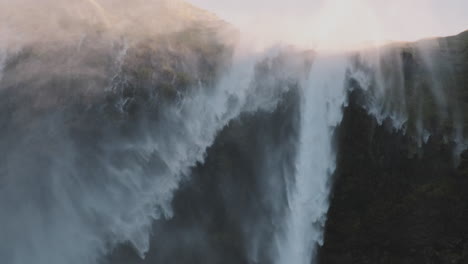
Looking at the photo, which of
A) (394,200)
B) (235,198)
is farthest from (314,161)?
(235,198)

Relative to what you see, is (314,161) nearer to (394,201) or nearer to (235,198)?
(394,201)

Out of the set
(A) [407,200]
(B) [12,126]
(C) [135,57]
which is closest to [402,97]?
(A) [407,200]

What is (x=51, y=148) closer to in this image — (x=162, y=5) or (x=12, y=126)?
(x=12, y=126)

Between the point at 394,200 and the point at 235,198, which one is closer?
the point at 394,200

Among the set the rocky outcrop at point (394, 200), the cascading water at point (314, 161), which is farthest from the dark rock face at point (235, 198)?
the rocky outcrop at point (394, 200)

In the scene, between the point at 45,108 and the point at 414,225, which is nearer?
the point at 414,225

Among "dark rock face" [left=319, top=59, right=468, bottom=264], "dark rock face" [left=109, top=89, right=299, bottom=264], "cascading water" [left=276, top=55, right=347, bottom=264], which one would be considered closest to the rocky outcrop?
"dark rock face" [left=319, top=59, right=468, bottom=264]

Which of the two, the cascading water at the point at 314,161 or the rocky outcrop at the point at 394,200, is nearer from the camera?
the rocky outcrop at the point at 394,200

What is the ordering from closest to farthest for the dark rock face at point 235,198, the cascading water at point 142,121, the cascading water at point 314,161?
the cascading water at point 314,161, the cascading water at point 142,121, the dark rock face at point 235,198

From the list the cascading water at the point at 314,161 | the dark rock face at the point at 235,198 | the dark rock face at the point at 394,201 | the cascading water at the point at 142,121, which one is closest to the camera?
the dark rock face at the point at 394,201

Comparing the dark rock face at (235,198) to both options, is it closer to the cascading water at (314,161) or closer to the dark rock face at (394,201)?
the cascading water at (314,161)

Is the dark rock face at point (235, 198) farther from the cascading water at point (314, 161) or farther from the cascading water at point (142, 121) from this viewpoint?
the cascading water at point (314, 161)
